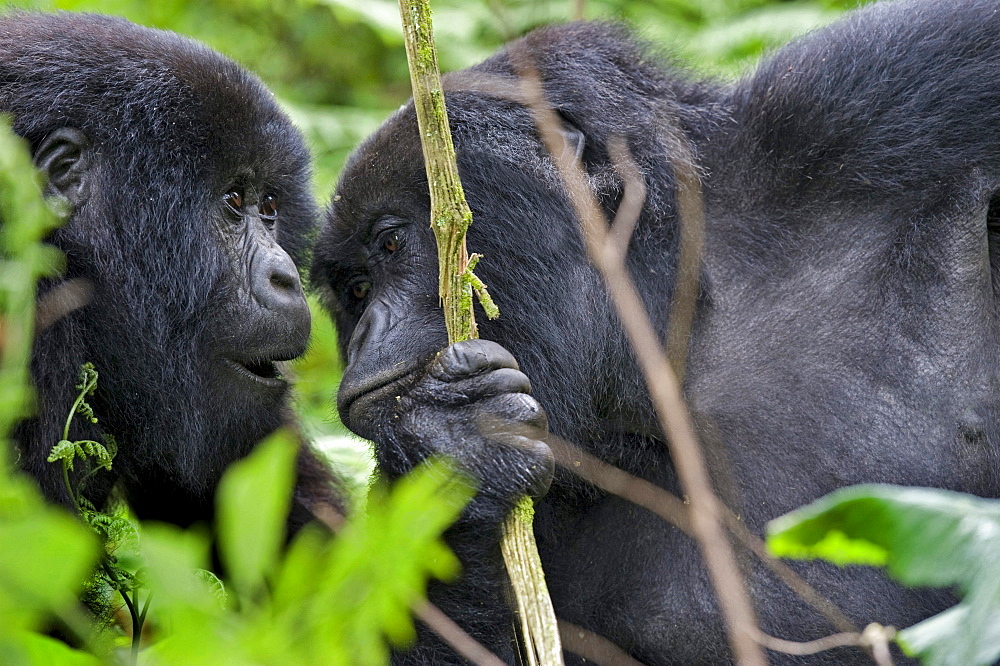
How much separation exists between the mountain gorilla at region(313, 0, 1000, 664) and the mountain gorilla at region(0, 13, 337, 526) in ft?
0.87

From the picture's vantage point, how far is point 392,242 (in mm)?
2639

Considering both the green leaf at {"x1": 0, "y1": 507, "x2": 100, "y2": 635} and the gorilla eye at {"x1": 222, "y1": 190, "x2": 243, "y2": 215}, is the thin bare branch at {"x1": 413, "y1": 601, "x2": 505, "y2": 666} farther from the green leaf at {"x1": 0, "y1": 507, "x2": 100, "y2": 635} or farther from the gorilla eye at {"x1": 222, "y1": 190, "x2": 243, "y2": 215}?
the gorilla eye at {"x1": 222, "y1": 190, "x2": 243, "y2": 215}

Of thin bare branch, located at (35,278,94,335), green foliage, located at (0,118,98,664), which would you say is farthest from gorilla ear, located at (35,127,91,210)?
green foliage, located at (0,118,98,664)

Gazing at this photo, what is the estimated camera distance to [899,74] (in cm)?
246

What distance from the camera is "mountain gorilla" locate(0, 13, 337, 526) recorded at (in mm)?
2295

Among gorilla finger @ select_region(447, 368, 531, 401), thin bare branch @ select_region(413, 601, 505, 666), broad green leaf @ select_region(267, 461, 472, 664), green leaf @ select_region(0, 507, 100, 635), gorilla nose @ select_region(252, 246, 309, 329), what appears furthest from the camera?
gorilla nose @ select_region(252, 246, 309, 329)

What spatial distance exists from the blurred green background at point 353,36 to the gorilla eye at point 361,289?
140 centimetres

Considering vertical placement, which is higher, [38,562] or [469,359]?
[469,359]

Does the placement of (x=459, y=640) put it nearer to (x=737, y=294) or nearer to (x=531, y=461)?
(x=531, y=461)

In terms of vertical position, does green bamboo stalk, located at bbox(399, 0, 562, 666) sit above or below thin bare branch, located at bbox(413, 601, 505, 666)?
above

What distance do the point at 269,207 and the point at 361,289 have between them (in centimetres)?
31

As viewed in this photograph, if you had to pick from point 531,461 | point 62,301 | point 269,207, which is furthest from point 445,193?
point 269,207

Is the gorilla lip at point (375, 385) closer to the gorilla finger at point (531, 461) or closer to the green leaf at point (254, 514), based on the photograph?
the gorilla finger at point (531, 461)

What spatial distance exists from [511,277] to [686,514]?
0.69 m
